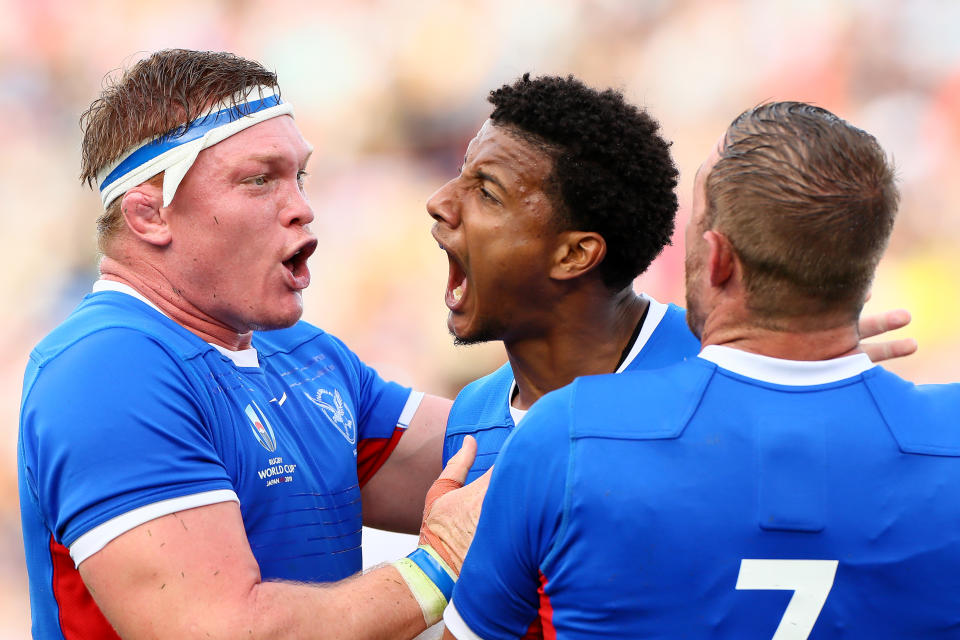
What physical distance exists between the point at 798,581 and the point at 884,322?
81cm

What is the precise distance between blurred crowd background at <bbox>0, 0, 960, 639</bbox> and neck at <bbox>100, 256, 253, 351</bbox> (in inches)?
129

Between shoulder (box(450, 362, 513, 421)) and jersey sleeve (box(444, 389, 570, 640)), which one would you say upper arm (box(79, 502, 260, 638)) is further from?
shoulder (box(450, 362, 513, 421))

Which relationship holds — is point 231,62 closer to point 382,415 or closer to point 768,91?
point 382,415

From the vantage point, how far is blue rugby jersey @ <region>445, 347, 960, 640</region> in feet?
4.67

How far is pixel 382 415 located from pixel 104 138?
1012 millimetres

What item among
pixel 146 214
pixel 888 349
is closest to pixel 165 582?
pixel 146 214

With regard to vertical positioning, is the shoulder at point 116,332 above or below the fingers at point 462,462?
above

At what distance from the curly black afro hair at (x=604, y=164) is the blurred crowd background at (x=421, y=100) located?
317 cm

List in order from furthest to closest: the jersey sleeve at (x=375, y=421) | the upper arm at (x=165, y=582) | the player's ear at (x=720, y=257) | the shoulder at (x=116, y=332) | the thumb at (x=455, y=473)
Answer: the jersey sleeve at (x=375, y=421) → the thumb at (x=455, y=473) → the shoulder at (x=116, y=332) → the upper arm at (x=165, y=582) → the player's ear at (x=720, y=257)

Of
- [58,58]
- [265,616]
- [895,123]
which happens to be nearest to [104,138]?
[265,616]

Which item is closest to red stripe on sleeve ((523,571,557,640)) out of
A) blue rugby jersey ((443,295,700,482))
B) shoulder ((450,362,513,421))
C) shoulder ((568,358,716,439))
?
shoulder ((568,358,716,439))

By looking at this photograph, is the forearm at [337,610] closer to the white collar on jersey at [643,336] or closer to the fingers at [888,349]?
the white collar on jersey at [643,336]

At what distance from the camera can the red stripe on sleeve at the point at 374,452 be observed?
2727mm

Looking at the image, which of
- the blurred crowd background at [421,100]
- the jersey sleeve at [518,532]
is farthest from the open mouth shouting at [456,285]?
the blurred crowd background at [421,100]
